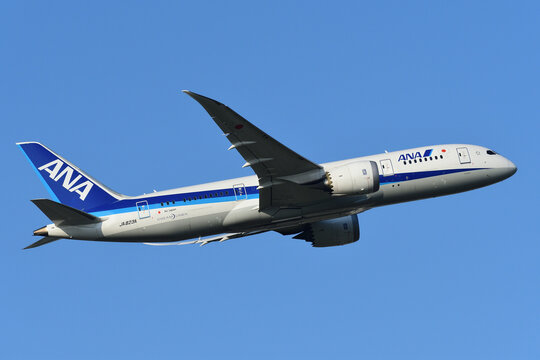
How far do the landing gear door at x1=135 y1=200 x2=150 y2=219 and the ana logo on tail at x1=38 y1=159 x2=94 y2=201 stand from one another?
144 inches

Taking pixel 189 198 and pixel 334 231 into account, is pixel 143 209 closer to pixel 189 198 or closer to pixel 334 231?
pixel 189 198

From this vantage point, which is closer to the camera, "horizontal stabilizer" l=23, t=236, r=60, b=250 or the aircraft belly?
"horizontal stabilizer" l=23, t=236, r=60, b=250

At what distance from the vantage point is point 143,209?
1746 inches

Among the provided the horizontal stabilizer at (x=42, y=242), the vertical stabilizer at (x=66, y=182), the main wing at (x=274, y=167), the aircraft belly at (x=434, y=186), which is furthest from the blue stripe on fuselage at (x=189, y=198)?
the horizontal stabilizer at (x=42, y=242)

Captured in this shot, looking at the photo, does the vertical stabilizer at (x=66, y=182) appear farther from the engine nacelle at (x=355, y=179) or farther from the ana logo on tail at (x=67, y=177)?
the engine nacelle at (x=355, y=179)

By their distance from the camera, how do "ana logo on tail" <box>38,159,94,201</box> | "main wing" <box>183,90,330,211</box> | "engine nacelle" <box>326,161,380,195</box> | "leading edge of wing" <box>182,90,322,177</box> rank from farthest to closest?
"ana logo on tail" <box>38,159,94,201</box> → "engine nacelle" <box>326,161,380,195</box> → "main wing" <box>183,90,330,211</box> → "leading edge of wing" <box>182,90,322,177</box>

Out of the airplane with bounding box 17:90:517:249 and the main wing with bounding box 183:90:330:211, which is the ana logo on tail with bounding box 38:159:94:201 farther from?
the main wing with bounding box 183:90:330:211

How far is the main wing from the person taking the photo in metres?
39.6

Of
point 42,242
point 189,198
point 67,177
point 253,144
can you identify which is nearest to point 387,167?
point 253,144

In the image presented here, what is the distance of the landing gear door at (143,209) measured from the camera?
44188mm

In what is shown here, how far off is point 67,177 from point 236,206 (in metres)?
10.6

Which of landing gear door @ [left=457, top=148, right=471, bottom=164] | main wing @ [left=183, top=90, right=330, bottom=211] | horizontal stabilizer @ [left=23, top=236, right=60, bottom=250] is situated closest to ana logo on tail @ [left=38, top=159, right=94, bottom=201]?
horizontal stabilizer @ [left=23, top=236, right=60, bottom=250]

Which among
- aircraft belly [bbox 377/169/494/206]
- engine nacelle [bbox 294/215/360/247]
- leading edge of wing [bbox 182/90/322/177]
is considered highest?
leading edge of wing [bbox 182/90/322/177]

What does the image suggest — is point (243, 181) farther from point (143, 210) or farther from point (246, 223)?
point (143, 210)
